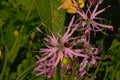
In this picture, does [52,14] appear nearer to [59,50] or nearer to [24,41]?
[59,50]

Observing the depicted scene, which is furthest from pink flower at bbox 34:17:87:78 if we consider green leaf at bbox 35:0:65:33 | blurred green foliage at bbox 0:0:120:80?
blurred green foliage at bbox 0:0:120:80

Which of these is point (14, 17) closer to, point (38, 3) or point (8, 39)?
point (8, 39)

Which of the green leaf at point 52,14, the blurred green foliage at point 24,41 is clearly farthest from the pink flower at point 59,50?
the blurred green foliage at point 24,41

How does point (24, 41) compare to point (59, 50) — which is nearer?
point (59, 50)

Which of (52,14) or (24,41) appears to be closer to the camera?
(52,14)

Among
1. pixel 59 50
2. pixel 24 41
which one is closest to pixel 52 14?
pixel 59 50

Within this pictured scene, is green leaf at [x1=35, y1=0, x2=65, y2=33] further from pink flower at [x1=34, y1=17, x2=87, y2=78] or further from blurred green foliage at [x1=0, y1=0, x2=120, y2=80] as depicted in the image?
blurred green foliage at [x1=0, y1=0, x2=120, y2=80]

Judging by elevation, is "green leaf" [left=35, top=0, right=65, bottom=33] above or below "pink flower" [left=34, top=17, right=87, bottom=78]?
above

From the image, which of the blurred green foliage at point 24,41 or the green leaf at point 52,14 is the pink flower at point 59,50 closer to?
the green leaf at point 52,14
